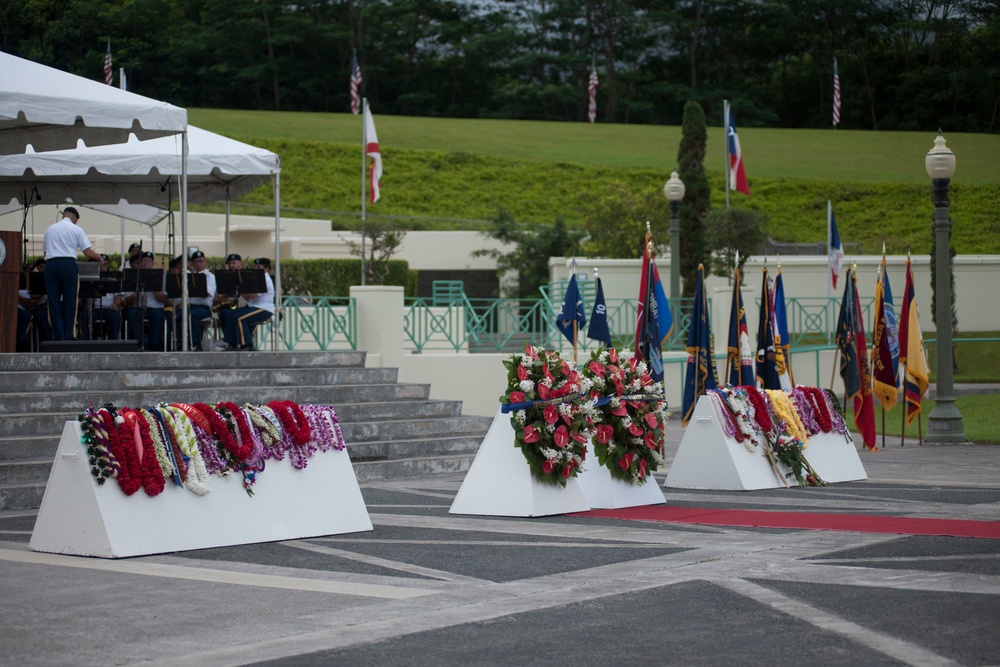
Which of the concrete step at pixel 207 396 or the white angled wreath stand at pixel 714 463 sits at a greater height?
the concrete step at pixel 207 396

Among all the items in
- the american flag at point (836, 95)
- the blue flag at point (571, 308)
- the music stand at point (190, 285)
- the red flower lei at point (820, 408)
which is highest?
the american flag at point (836, 95)

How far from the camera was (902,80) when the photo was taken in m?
66.0

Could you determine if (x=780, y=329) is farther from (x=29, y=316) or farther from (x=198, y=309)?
(x=29, y=316)

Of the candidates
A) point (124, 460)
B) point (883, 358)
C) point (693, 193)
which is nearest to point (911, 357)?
point (883, 358)

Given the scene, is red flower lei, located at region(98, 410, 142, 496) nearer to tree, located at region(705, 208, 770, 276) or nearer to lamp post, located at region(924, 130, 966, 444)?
lamp post, located at region(924, 130, 966, 444)

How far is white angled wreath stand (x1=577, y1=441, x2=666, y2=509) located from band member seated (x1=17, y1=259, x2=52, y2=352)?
8134mm

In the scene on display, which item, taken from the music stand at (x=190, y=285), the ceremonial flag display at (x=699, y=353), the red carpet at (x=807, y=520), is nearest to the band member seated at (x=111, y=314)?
the music stand at (x=190, y=285)

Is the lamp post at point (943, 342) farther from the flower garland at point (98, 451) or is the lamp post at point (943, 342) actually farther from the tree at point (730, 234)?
the tree at point (730, 234)

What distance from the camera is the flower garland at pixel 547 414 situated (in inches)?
410

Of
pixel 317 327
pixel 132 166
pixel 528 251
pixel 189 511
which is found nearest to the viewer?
pixel 189 511

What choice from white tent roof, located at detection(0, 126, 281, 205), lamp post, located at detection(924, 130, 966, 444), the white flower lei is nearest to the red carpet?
the white flower lei

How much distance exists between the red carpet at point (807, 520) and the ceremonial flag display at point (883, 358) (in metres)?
8.13

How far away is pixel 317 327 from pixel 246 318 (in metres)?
2.27

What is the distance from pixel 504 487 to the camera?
1052cm
